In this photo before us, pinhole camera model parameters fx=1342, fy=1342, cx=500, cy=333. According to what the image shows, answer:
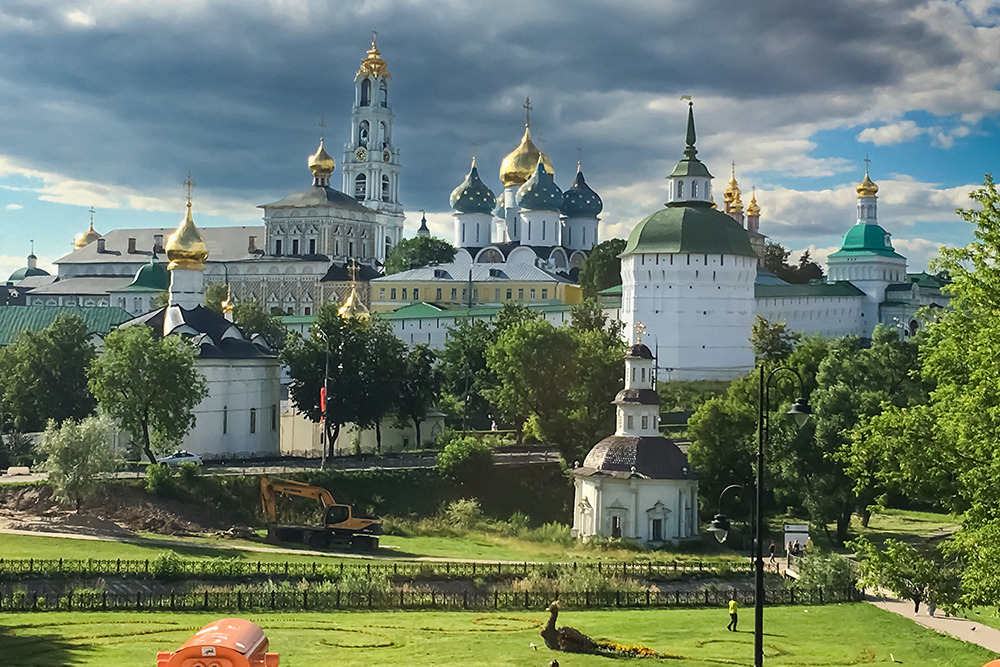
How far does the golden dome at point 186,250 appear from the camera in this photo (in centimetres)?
5688

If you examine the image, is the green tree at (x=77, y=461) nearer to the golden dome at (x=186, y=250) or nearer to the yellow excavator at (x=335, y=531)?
the yellow excavator at (x=335, y=531)

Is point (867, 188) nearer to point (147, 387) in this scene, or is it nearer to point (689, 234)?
point (689, 234)

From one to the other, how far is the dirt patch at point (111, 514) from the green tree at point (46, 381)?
44.9ft

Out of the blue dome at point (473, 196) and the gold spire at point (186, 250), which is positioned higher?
the blue dome at point (473, 196)

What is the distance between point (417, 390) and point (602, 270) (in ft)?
101

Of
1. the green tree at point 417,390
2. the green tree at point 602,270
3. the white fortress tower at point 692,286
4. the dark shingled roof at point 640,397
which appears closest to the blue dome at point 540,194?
the green tree at point 602,270

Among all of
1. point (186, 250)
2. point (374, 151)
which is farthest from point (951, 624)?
point (374, 151)

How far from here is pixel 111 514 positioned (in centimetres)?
4053

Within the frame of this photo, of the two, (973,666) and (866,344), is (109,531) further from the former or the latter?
(866,344)

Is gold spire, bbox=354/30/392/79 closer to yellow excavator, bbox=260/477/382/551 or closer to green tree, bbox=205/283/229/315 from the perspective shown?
green tree, bbox=205/283/229/315

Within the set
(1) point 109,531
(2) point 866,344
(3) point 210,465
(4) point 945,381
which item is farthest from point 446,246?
(4) point 945,381

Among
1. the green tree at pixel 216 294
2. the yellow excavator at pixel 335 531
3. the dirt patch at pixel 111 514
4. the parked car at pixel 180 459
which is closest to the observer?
the yellow excavator at pixel 335 531

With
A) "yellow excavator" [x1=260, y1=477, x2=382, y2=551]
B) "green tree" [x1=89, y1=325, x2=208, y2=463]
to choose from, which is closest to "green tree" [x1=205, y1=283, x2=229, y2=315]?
"green tree" [x1=89, y1=325, x2=208, y2=463]

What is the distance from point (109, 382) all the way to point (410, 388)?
45.6 ft
